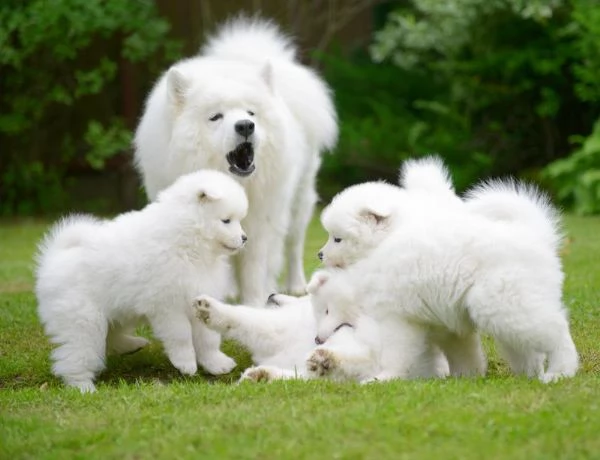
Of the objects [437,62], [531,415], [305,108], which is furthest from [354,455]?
[437,62]

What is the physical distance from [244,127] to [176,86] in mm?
547

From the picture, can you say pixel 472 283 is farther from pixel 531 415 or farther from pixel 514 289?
pixel 531 415

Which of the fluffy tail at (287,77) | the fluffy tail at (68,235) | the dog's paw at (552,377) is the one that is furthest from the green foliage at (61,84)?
the dog's paw at (552,377)

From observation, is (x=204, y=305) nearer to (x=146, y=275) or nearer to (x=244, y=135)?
(x=146, y=275)

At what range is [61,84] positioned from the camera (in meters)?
16.5

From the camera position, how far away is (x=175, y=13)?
17500 mm

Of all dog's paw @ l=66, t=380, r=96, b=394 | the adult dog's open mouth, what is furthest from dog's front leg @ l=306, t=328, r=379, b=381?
the adult dog's open mouth

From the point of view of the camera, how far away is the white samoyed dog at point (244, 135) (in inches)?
281

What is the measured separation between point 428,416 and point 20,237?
1055cm

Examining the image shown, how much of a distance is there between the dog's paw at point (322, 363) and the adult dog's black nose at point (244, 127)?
2057mm

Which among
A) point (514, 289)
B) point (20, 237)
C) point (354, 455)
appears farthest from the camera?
point (20, 237)

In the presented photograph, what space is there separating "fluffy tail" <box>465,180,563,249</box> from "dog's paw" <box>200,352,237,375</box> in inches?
62.2

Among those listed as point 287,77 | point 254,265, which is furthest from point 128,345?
point 287,77

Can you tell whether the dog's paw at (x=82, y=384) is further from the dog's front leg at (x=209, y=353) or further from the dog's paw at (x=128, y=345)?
the dog's paw at (x=128, y=345)
